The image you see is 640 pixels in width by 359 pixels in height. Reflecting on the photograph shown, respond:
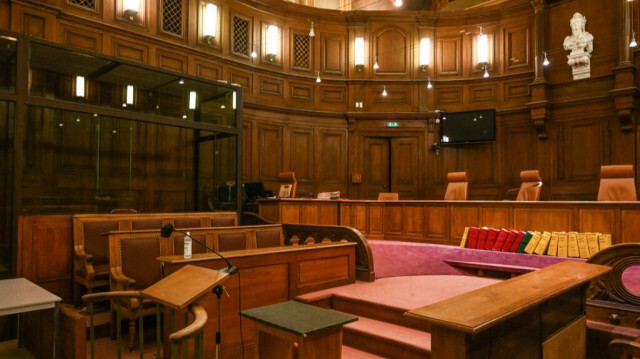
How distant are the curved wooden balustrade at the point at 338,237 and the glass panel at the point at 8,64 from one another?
3450mm

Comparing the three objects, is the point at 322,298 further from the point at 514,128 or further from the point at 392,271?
the point at 514,128

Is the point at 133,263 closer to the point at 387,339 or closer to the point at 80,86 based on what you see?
the point at 387,339

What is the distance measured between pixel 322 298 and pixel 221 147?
3.83 m

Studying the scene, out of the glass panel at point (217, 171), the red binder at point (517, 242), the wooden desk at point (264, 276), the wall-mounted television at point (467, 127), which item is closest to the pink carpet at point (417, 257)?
the red binder at point (517, 242)

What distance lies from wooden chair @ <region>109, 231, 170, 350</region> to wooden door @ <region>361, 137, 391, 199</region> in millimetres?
6169

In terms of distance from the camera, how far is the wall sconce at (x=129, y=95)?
19.6ft

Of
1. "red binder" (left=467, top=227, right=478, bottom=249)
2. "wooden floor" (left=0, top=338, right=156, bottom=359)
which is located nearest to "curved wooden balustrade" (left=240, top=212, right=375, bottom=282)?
"red binder" (left=467, top=227, right=478, bottom=249)

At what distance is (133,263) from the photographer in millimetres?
4043

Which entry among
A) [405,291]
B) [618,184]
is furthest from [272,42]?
[618,184]

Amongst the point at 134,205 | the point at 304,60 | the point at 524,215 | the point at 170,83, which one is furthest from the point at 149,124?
the point at 524,215

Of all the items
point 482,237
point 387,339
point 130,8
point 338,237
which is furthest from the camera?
point 130,8

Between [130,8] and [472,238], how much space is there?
6.39m

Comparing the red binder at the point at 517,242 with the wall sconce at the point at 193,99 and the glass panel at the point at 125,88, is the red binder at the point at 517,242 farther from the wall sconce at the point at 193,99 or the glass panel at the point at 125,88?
the wall sconce at the point at 193,99

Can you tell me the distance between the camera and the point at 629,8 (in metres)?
7.72
